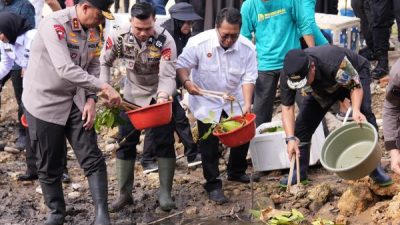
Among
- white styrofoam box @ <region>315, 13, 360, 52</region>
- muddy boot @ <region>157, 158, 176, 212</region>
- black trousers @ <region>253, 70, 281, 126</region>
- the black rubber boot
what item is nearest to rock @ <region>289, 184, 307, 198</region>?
Result: muddy boot @ <region>157, 158, 176, 212</region>

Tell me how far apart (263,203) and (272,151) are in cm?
94

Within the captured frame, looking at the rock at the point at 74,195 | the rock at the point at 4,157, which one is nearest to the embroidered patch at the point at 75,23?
the rock at the point at 74,195

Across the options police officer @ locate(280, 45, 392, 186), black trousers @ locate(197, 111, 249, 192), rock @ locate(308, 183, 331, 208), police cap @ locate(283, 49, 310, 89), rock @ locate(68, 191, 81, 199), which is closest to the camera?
police cap @ locate(283, 49, 310, 89)

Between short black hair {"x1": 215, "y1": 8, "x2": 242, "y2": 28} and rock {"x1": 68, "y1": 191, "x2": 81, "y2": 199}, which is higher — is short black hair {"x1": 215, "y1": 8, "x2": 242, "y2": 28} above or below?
above

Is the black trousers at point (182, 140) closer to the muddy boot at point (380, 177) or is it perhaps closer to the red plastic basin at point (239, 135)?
the red plastic basin at point (239, 135)

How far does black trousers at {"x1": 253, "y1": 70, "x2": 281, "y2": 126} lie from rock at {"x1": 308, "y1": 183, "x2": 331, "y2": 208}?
156cm

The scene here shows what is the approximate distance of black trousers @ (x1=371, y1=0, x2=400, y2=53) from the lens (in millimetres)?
10750

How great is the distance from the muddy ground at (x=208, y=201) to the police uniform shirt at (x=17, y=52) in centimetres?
122

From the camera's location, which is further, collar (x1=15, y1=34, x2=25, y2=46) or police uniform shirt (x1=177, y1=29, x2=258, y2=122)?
collar (x1=15, y1=34, x2=25, y2=46)

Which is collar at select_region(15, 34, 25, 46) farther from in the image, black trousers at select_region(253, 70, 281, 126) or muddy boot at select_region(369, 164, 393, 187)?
muddy boot at select_region(369, 164, 393, 187)

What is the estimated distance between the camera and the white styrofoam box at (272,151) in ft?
28.2

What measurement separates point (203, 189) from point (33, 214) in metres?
1.71

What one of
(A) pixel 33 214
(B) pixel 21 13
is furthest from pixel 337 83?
(B) pixel 21 13

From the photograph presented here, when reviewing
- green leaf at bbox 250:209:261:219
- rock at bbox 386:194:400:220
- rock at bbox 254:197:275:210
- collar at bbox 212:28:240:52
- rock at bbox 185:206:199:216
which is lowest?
rock at bbox 185:206:199:216
